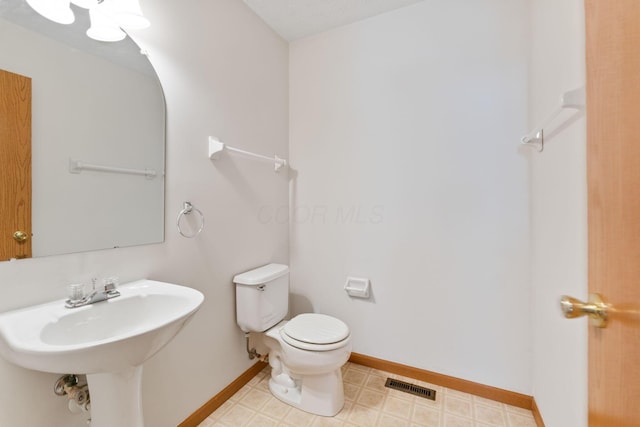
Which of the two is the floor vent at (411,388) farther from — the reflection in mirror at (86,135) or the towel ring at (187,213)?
the reflection in mirror at (86,135)

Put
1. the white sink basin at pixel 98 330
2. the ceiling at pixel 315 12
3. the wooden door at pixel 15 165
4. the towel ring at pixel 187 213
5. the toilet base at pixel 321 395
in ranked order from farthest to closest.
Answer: the ceiling at pixel 315 12, the toilet base at pixel 321 395, the towel ring at pixel 187 213, the wooden door at pixel 15 165, the white sink basin at pixel 98 330

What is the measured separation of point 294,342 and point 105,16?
5.54ft

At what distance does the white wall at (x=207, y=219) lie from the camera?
0.92 m

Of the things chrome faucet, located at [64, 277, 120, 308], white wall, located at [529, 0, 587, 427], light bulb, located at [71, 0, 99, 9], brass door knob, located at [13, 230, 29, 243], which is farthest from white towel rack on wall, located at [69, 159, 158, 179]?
white wall, located at [529, 0, 587, 427]

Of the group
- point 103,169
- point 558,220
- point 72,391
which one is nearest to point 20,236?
point 103,169

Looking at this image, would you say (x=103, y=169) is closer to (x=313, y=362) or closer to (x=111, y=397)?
(x=111, y=397)

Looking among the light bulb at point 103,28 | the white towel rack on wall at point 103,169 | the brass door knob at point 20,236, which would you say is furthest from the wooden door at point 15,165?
the light bulb at point 103,28

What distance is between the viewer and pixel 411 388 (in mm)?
1707

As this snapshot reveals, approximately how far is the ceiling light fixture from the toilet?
4.26 feet

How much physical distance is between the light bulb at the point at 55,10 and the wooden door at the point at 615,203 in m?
1.56

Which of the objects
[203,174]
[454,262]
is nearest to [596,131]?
[454,262]

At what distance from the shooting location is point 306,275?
2148 mm

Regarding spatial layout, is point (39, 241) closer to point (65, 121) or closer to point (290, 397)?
point (65, 121)

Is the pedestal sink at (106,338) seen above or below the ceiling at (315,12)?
below
